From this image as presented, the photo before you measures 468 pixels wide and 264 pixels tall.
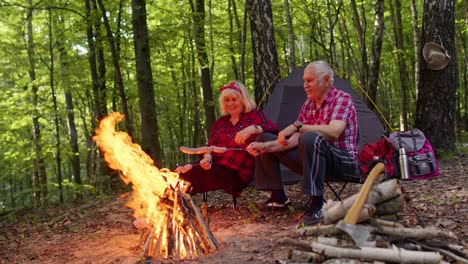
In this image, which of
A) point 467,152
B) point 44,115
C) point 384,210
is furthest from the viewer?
point 44,115

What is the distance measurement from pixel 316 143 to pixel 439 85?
13.7 feet

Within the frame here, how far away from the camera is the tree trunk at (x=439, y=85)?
6520mm

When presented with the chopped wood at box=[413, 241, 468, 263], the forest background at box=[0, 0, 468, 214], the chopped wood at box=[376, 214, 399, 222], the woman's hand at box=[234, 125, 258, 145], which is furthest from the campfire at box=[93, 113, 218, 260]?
the forest background at box=[0, 0, 468, 214]

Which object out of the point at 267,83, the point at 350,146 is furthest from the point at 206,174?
the point at 267,83

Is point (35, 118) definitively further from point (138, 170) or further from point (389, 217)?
point (389, 217)

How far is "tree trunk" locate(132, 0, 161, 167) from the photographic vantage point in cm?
764

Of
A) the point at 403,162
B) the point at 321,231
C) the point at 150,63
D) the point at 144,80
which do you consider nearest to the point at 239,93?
the point at 403,162

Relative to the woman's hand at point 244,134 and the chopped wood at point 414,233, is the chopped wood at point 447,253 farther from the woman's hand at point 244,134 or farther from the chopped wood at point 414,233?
the woman's hand at point 244,134

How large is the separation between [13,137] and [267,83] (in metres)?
12.8

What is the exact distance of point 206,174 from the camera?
14.2ft

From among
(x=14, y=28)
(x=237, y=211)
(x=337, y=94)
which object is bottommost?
(x=237, y=211)

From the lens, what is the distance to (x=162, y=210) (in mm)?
3523

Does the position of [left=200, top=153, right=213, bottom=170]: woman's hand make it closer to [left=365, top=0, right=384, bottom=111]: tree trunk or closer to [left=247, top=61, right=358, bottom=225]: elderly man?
[left=247, top=61, right=358, bottom=225]: elderly man

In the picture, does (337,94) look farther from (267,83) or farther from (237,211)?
(267,83)
